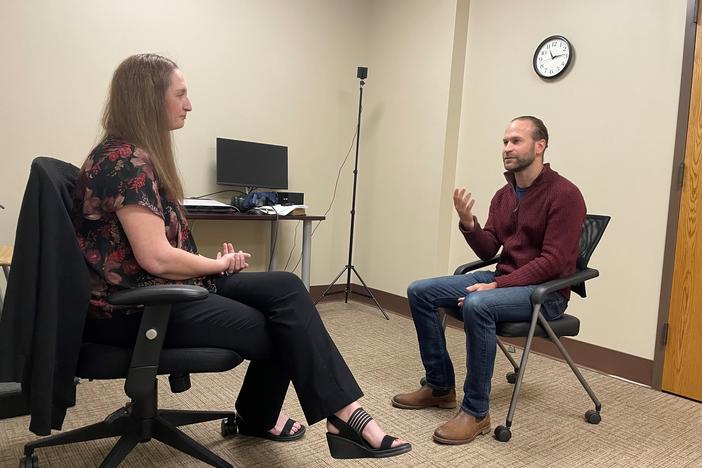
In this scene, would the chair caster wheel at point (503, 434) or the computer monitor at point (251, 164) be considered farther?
the computer monitor at point (251, 164)

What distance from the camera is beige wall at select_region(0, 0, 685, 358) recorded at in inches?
112

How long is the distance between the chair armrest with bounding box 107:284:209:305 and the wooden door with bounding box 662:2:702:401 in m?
2.39

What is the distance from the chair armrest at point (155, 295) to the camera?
1296 mm

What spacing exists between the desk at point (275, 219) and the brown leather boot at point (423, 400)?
1.39 m

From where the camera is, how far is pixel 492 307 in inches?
79.4

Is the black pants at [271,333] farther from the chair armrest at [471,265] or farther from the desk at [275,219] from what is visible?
the desk at [275,219]

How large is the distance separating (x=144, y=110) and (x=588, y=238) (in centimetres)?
183

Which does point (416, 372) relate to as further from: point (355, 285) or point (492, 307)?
point (355, 285)

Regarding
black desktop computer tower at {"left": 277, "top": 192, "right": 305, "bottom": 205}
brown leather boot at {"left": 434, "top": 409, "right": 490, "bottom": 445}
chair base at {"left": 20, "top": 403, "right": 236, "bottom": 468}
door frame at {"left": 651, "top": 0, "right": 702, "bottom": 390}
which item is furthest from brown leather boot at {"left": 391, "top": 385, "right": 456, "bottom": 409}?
black desktop computer tower at {"left": 277, "top": 192, "right": 305, "bottom": 205}

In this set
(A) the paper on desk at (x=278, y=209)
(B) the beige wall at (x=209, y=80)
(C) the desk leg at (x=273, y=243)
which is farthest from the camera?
(C) the desk leg at (x=273, y=243)

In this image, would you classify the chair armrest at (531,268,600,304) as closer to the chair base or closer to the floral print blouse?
the chair base

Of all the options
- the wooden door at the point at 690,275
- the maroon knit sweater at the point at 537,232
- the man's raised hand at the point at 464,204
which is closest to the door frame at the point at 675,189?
the wooden door at the point at 690,275

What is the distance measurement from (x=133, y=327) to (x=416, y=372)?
1692 millimetres

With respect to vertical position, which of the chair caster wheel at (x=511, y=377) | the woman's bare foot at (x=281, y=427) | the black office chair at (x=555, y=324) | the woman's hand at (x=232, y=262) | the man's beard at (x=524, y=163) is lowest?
the chair caster wheel at (x=511, y=377)
